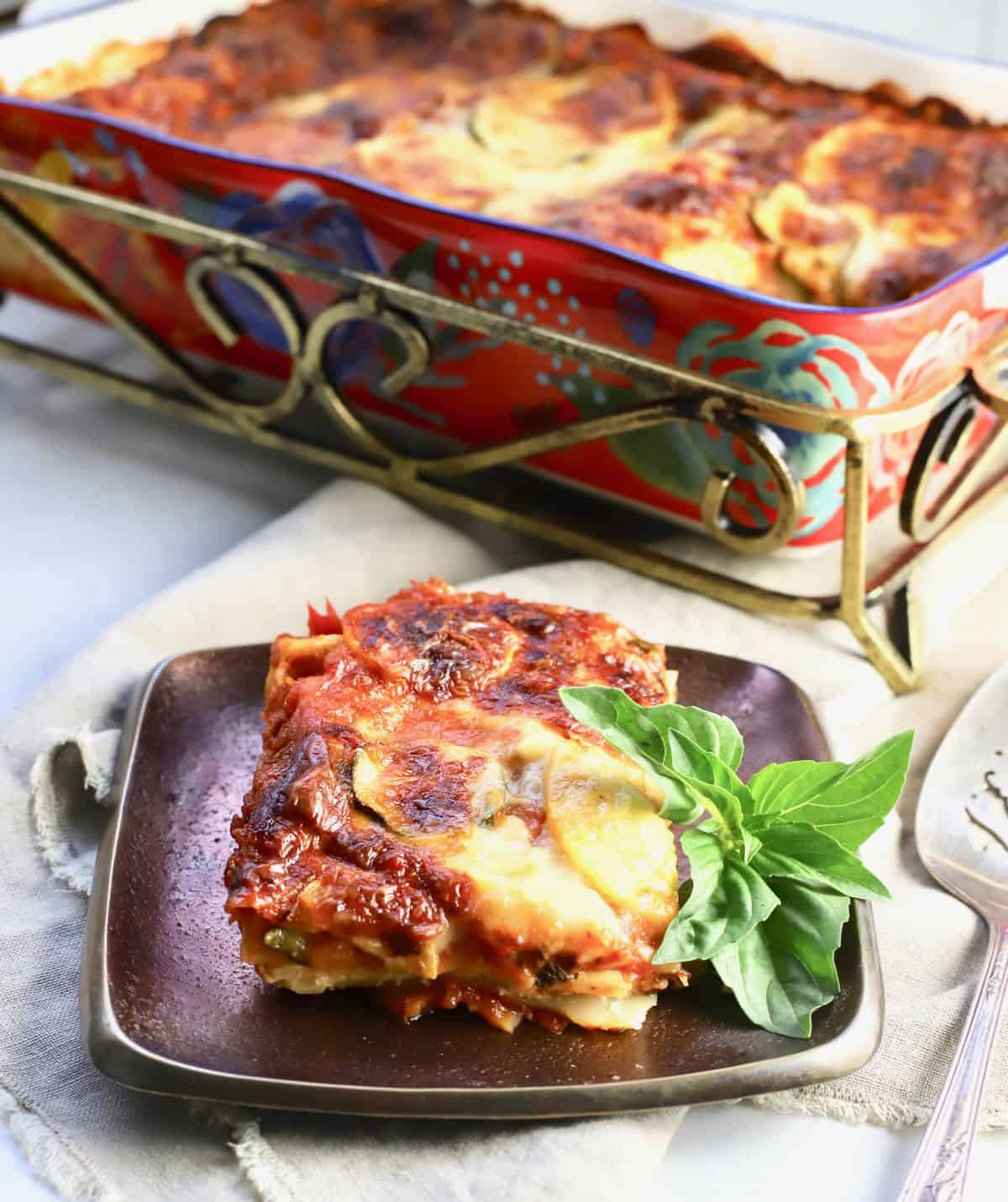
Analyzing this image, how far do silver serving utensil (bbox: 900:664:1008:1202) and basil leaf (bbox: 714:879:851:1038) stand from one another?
0.13m

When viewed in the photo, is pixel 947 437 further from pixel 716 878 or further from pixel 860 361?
pixel 716 878

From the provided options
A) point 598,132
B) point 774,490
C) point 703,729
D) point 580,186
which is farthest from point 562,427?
point 598,132

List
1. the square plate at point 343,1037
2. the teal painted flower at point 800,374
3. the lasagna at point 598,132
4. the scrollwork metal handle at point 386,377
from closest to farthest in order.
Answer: the square plate at point 343,1037, the teal painted flower at point 800,374, the scrollwork metal handle at point 386,377, the lasagna at point 598,132

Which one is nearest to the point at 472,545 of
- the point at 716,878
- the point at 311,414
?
the point at 311,414

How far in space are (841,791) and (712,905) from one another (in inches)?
5.7

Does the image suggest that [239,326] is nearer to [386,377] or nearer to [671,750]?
[386,377]

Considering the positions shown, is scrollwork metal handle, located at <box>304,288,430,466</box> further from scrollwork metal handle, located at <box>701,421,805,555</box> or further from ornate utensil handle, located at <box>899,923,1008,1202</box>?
ornate utensil handle, located at <box>899,923,1008,1202</box>

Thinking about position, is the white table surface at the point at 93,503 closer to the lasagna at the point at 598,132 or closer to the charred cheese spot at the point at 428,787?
the lasagna at the point at 598,132

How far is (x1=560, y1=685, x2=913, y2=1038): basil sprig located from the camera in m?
1.14

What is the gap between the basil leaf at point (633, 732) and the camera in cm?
118

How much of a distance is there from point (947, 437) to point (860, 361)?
0.53 ft

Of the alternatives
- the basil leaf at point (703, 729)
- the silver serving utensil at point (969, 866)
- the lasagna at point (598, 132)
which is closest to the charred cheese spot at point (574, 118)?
the lasagna at point (598, 132)

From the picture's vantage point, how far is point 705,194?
1.91 m

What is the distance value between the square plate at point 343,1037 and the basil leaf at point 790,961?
19mm
